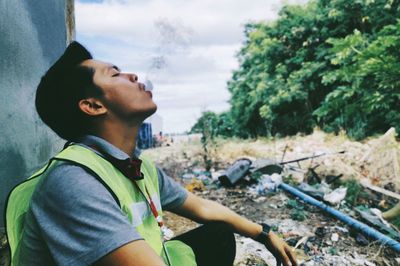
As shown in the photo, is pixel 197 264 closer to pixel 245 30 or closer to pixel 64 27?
pixel 64 27

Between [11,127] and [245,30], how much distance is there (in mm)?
20153

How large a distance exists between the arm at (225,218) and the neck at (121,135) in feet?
1.61

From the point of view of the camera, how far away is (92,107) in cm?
134

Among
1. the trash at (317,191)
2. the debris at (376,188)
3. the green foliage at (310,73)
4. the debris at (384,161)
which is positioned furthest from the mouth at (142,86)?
the green foliage at (310,73)

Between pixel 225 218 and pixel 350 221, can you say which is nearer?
pixel 225 218

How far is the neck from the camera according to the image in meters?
1.36

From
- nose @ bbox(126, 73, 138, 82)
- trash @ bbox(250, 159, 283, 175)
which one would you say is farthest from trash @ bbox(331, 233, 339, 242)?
nose @ bbox(126, 73, 138, 82)

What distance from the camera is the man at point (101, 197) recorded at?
2.99ft

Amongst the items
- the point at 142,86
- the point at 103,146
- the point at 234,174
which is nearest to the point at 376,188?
the point at 234,174

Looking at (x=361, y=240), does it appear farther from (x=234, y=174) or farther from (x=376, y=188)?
(x=234, y=174)

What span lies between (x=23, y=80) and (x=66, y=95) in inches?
27.6

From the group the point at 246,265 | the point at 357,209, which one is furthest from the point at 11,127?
the point at 357,209

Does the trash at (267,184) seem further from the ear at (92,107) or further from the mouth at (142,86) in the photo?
the ear at (92,107)

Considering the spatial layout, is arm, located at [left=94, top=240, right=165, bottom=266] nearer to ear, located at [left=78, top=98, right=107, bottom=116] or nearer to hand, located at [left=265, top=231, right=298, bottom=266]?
ear, located at [left=78, top=98, right=107, bottom=116]
